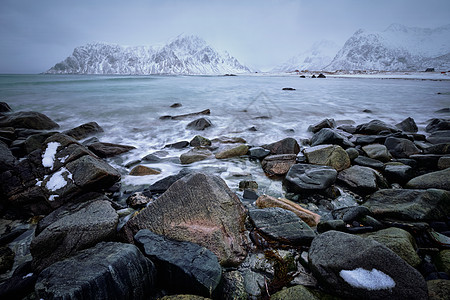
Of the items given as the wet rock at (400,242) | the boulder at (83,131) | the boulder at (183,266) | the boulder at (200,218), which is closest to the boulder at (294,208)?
the boulder at (200,218)

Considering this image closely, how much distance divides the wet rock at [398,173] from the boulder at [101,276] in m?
4.11

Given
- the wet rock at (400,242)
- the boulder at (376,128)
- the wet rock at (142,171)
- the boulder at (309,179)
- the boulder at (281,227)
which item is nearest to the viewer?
the wet rock at (400,242)

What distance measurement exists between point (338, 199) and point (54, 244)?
368cm

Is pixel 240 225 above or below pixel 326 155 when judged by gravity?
below

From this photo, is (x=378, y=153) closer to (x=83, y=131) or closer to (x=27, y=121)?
(x=83, y=131)

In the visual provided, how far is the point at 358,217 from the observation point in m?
2.50

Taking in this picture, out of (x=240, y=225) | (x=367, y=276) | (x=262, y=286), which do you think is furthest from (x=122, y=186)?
(x=367, y=276)

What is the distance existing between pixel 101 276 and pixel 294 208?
227 centimetres

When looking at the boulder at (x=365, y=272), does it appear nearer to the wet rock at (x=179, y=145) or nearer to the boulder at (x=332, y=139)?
the boulder at (x=332, y=139)

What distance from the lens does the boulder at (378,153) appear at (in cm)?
434

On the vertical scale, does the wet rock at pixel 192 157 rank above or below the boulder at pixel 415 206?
below

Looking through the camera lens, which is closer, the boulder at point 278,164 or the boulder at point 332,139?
the boulder at point 278,164

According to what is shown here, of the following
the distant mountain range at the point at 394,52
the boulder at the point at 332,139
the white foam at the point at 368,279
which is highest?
the distant mountain range at the point at 394,52

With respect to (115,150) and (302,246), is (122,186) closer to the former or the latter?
(115,150)
